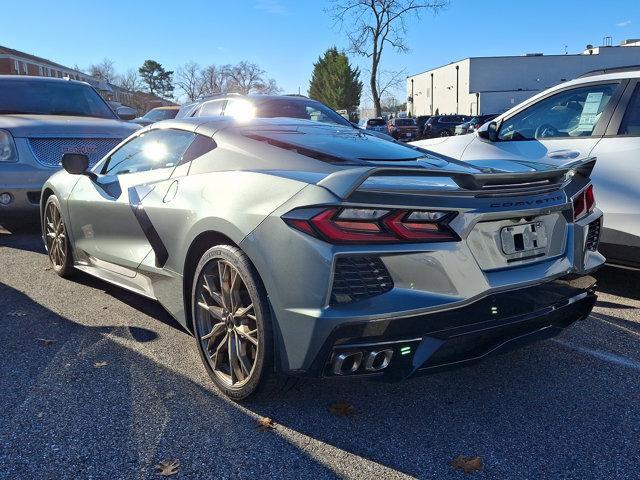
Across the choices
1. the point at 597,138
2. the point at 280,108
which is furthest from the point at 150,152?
the point at 280,108

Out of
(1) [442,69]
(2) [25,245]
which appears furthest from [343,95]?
(2) [25,245]

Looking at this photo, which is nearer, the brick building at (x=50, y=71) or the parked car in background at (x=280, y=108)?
the parked car in background at (x=280, y=108)

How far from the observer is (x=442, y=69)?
68.4 meters

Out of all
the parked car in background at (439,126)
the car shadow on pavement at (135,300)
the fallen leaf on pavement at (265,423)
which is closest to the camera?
the fallen leaf on pavement at (265,423)

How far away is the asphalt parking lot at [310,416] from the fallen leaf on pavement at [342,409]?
1.3 inches

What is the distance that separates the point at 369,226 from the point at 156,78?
105m

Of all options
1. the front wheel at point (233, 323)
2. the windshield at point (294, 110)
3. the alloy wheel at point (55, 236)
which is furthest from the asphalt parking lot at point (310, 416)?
the windshield at point (294, 110)

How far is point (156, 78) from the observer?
9981 centimetres

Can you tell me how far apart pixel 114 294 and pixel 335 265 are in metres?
3.04

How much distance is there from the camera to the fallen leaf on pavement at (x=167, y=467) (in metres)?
2.34

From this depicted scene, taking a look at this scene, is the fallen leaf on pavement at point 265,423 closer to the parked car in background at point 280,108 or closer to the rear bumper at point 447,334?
the rear bumper at point 447,334

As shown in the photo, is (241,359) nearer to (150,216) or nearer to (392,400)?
(392,400)

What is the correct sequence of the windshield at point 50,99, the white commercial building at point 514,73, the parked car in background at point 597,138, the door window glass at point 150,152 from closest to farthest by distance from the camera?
the door window glass at point 150,152 < the parked car in background at point 597,138 < the windshield at point 50,99 < the white commercial building at point 514,73

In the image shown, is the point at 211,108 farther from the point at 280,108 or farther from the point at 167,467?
the point at 167,467
